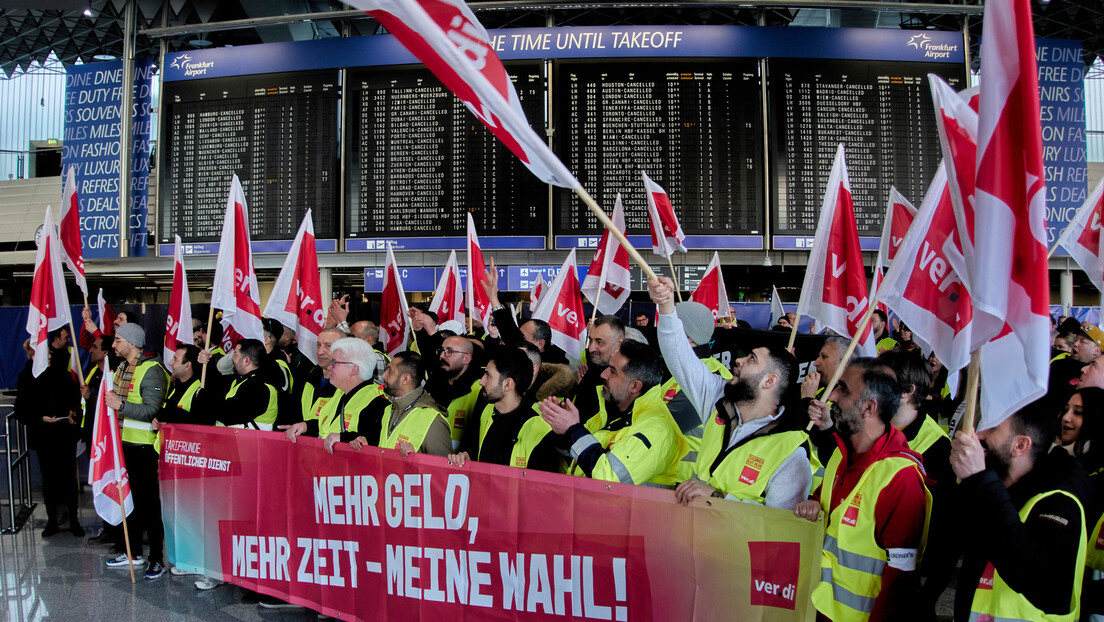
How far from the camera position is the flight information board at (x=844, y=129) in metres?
10.3

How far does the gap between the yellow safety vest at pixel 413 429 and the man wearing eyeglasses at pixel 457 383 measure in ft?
1.87

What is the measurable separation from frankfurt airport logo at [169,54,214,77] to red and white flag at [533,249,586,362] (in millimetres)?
6681

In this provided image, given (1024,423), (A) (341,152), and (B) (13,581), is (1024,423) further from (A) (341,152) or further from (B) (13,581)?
(A) (341,152)

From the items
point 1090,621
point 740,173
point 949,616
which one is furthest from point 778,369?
point 740,173

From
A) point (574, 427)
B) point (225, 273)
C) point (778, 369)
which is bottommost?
point (574, 427)

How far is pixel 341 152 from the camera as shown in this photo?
10805 millimetres

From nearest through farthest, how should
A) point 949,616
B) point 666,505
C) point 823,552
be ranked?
1. point 823,552
2. point 666,505
3. point 949,616

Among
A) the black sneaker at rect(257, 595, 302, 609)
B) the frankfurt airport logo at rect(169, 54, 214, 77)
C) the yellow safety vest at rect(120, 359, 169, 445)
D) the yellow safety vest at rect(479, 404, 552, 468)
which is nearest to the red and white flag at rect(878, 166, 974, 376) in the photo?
the yellow safety vest at rect(479, 404, 552, 468)

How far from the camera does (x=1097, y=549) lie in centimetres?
270

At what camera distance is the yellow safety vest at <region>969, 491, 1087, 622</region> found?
7.64 feet

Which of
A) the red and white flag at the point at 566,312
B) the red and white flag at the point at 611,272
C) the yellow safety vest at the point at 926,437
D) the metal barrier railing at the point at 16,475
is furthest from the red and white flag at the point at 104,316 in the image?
the yellow safety vest at the point at 926,437

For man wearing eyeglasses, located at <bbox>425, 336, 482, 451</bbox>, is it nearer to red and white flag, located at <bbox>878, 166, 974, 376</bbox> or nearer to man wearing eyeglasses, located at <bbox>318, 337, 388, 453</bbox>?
A: man wearing eyeglasses, located at <bbox>318, 337, 388, 453</bbox>

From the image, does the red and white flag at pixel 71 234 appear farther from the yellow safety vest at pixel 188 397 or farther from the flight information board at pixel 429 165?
the flight information board at pixel 429 165

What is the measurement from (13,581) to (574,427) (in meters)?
4.71
